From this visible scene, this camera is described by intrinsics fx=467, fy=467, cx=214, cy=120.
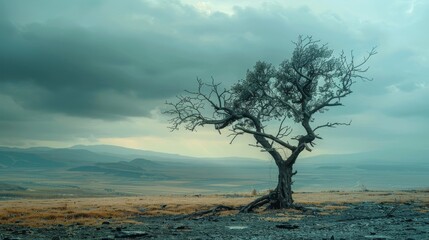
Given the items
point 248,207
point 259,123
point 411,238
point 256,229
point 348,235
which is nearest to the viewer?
point 411,238

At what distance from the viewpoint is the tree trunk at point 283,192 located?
3831cm

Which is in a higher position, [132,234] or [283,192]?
[283,192]

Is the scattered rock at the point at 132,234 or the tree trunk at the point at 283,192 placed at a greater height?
the tree trunk at the point at 283,192

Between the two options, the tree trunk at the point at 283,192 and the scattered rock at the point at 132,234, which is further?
the tree trunk at the point at 283,192

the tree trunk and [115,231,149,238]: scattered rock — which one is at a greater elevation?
the tree trunk

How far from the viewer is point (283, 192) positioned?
38.5 m

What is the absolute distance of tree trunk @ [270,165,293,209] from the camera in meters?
38.3

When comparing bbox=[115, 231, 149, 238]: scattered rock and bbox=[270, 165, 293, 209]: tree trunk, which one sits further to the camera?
bbox=[270, 165, 293, 209]: tree trunk

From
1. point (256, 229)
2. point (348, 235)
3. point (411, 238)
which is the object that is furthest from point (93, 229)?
point (411, 238)

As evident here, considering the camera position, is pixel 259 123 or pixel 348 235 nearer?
pixel 348 235

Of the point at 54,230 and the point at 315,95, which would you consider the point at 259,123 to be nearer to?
the point at 315,95

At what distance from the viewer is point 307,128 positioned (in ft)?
126

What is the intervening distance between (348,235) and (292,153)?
17544 millimetres

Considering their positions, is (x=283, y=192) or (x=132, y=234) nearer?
(x=132, y=234)
